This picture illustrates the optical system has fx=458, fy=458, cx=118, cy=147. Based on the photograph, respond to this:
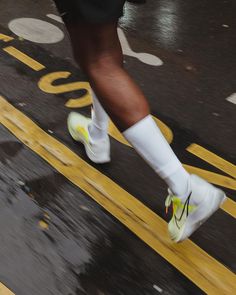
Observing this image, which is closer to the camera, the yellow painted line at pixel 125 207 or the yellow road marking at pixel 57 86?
the yellow painted line at pixel 125 207

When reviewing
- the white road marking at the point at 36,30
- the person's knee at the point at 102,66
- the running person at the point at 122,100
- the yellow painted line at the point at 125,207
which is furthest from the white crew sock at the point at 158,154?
the white road marking at the point at 36,30

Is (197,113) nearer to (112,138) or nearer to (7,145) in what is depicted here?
(112,138)

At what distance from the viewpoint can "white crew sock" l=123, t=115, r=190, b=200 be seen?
187 cm

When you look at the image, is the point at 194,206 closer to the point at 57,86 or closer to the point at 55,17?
the point at 57,86

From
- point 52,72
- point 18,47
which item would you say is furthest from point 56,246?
point 18,47

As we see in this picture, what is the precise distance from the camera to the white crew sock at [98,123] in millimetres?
2377

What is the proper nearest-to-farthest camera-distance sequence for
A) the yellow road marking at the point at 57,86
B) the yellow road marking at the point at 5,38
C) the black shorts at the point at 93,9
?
1. the black shorts at the point at 93,9
2. the yellow road marking at the point at 57,86
3. the yellow road marking at the point at 5,38

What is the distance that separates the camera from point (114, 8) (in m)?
1.61

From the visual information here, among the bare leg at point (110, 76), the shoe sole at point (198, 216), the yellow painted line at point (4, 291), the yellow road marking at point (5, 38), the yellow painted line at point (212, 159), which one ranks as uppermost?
the bare leg at point (110, 76)

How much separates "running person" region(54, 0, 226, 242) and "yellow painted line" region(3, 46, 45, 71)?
1780mm

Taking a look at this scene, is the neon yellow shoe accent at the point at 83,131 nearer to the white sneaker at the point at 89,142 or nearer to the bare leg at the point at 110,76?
the white sneaker at the point at 89,142

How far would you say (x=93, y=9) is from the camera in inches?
62.6

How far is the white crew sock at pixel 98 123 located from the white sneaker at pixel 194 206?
25.3 inches

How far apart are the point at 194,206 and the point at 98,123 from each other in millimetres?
765
